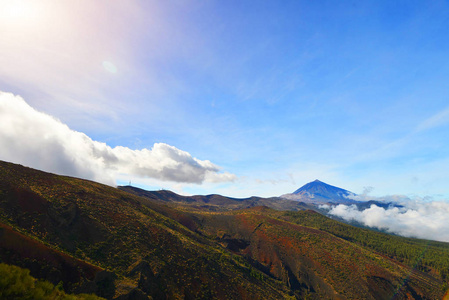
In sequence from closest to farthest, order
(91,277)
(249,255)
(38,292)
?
(38,292) → (91,277) → (249,255)

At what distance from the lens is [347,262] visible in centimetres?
7988

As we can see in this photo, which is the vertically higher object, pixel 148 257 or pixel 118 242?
pixel 118 242

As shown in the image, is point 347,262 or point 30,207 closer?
point 30,207

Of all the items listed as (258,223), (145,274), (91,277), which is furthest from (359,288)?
(91,277)

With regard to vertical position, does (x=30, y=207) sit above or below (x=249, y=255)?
above

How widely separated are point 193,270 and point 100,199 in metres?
34.7

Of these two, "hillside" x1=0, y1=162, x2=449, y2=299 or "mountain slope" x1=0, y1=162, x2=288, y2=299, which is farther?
"mountain slope" x1=0, y1=162, x2=288, y2=299

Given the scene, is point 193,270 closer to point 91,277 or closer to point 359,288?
point 91,277

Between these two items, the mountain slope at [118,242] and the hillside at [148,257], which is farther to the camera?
the mountain slope at [118,242]

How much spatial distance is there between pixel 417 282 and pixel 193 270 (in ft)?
308

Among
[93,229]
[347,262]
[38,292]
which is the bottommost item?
[347,262]

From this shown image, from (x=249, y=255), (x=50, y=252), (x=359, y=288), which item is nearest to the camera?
(x=50, y=252)

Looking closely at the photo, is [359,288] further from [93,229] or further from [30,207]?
[30,207]

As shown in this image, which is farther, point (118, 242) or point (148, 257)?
point (148, 257)
